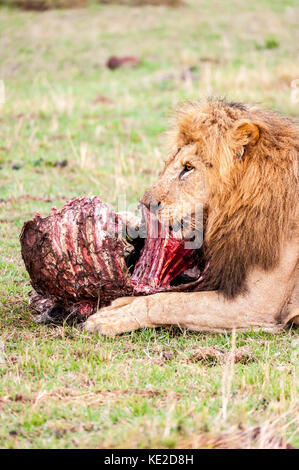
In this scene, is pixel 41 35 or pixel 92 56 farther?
pixel 41 35

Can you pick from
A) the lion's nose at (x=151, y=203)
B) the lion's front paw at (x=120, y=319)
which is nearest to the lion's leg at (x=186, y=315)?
the lion's front paw at (x=120, y=319)

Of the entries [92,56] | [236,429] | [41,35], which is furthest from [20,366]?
[41,35]

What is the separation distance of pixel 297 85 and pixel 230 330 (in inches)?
339

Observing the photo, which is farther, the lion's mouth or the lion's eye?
the lion's mouth

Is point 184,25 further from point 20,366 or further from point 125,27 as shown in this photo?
point 20,366

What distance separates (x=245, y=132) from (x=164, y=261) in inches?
39.2

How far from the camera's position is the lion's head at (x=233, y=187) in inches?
175

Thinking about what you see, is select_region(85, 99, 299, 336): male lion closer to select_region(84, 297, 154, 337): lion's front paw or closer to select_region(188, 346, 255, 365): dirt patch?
select_region(84, 297, 154, 337): lion's front paw

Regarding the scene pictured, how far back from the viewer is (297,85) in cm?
1233

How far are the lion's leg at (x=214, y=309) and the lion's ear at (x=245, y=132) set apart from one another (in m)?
0.71

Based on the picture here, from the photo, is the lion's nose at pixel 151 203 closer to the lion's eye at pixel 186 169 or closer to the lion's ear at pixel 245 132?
the lion's eye at pixel 186 169

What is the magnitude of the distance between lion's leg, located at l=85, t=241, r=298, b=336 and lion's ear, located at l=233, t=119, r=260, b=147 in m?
0.71

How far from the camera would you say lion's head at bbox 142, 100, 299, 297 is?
4.44m

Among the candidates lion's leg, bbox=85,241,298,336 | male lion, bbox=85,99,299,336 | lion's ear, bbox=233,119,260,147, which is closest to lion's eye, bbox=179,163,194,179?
male lion, bbox=85,99,299,336
